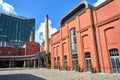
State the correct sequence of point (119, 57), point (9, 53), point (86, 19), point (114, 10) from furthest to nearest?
point (9, 53) → point (86, 19) → point (114, 10) → point (119, 57)

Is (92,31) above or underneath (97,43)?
above

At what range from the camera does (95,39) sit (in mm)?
17500

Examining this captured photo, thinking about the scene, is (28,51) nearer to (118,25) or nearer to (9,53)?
(9,53)

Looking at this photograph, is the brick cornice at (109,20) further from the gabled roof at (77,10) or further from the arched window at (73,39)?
the arched window at (73,39)

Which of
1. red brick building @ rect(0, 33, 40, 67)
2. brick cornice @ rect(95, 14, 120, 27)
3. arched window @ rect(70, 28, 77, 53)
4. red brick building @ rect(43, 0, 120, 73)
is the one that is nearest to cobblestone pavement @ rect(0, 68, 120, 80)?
red brick building @ rect(43, 0, 120, 73)

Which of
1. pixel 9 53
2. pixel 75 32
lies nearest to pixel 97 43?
pixel 75 32

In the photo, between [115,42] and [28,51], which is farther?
[28,51]

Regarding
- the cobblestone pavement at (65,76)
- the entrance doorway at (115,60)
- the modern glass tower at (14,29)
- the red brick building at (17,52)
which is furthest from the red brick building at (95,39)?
the modern glass tower at (14,29)

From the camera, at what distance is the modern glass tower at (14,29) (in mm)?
87144

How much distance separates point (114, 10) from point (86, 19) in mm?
5013

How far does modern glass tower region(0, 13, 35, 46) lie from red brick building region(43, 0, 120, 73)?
232 feet

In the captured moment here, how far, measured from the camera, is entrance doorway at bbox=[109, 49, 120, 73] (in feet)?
46.5

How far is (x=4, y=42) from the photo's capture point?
8250 cm

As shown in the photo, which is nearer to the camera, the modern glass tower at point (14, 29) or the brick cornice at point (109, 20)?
the brick cornice at point (109, 20)
